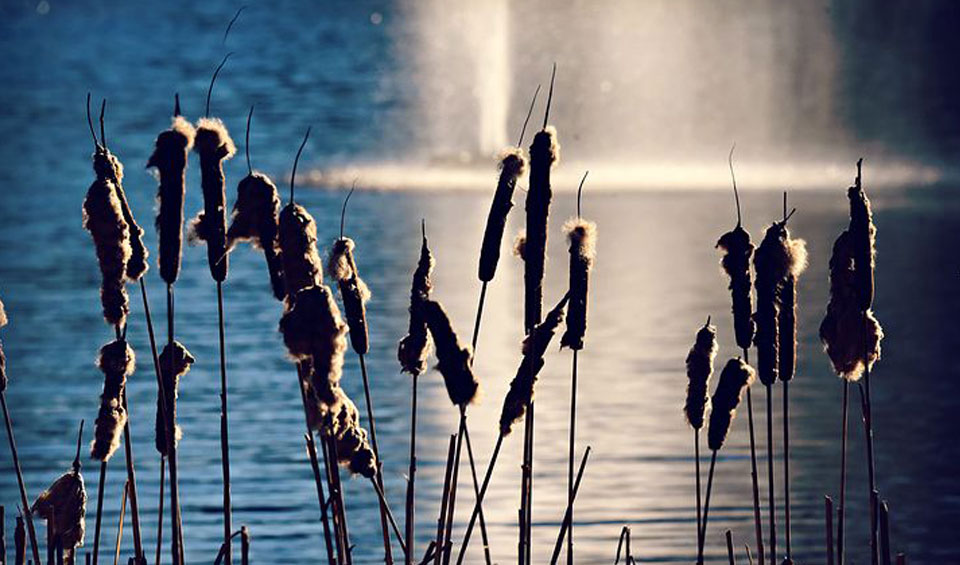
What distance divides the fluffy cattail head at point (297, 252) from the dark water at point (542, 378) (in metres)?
5.32

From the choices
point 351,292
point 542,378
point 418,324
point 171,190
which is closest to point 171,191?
point 171,190

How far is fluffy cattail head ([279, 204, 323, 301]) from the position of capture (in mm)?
3668

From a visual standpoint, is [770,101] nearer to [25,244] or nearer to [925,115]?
[925,115]

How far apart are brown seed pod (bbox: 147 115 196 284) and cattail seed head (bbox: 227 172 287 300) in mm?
126

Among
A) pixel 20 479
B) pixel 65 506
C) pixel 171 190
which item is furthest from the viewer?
pixel 65 506

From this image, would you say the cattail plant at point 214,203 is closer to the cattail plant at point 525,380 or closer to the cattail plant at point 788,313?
the cattail plant at point 525,380

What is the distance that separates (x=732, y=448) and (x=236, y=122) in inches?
2039

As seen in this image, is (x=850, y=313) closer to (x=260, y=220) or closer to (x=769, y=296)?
(x=769, y=296)

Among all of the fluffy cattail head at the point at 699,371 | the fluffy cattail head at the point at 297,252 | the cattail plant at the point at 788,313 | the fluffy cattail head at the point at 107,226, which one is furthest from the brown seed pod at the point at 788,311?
the fluffy cattail head at the point at 107,226

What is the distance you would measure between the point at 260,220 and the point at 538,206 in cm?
49

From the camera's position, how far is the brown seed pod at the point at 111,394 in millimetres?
3980

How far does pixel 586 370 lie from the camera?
1593cm

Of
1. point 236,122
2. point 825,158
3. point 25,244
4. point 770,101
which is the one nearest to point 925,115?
point 770,101

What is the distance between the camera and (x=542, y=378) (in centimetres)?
1597
